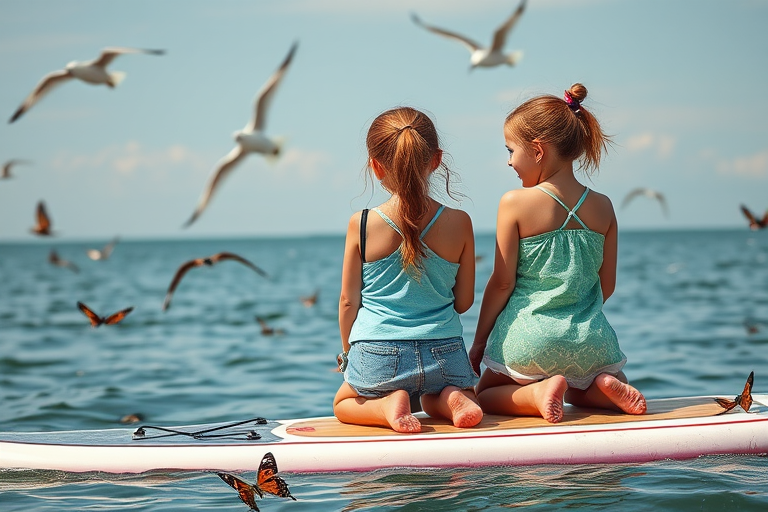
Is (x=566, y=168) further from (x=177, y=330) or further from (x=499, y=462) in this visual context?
(x=177, y=330)

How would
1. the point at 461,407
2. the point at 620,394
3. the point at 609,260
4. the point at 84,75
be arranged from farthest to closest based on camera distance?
the point at 84,75 < the point at 609,260 < the point at 620,394 < the point at 461,407

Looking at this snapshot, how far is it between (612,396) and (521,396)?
410 mm

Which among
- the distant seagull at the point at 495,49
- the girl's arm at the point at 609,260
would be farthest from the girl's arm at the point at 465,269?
the distant seagull at the point at 495,49

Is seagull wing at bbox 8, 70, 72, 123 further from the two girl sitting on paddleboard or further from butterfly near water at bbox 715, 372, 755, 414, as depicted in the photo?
butterfly near water at bbox 715, 372, 755, 414

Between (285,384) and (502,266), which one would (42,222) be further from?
(502,266)

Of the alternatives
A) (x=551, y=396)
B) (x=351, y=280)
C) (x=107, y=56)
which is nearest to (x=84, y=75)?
(x=107, y=56)

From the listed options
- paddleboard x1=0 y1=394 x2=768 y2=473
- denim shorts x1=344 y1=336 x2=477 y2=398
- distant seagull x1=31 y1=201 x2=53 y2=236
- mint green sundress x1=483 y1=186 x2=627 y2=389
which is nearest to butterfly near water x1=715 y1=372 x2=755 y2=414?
paddleboard x1=0 y1=394 x2=768 y2=473

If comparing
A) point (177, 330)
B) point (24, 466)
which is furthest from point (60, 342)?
point (24, 466)

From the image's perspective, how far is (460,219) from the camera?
394 centimetres

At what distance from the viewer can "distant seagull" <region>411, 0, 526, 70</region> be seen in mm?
11250

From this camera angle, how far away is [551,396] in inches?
154

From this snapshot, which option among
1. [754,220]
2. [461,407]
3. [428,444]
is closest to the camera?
[428,444]

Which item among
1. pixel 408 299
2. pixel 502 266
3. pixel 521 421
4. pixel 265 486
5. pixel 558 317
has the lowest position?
pixel 265 486

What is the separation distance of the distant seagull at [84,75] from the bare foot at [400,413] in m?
5.68
